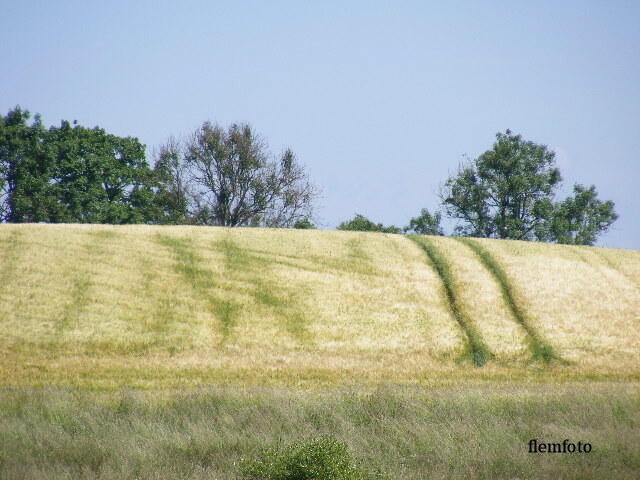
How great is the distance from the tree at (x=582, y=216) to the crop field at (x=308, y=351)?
2294 cm

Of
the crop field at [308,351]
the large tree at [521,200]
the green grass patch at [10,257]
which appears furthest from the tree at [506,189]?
the green grass patch at [10,257]

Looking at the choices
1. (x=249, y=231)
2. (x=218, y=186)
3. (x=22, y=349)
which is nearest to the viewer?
(x=22, y=349)

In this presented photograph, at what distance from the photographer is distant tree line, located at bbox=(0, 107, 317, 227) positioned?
62188 mm

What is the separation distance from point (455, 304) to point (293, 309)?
8182mm

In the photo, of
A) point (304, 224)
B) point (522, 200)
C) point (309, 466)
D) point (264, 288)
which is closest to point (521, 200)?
point (522, 200)

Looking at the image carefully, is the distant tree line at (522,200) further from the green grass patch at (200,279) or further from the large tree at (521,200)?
the green grass patch at (200,279)

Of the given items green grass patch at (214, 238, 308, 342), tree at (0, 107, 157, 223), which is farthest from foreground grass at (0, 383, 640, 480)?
tree at (0, 107, 157, 223)

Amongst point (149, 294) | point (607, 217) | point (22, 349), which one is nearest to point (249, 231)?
point (149, 294)

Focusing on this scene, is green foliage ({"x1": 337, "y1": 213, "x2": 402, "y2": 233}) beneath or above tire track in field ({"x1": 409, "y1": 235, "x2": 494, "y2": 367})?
above

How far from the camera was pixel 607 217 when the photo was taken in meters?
70.6

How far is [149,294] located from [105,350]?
565cm

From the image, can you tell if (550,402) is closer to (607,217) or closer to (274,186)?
(274,186)

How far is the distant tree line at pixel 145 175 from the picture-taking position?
62.2 m

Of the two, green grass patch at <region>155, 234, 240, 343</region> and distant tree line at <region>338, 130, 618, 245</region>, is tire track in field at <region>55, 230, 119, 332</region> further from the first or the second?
distant tree line at <region>338, 130, 618, 245</region>
